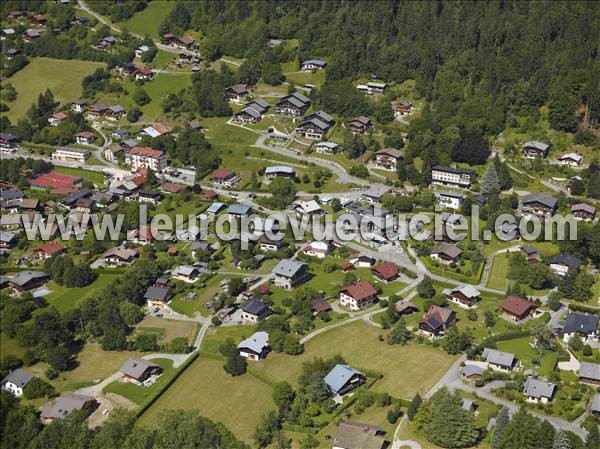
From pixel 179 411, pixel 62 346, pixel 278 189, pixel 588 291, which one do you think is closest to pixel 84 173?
pixel 278 189

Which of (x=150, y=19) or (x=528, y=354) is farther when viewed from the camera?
(x=150, y=19)

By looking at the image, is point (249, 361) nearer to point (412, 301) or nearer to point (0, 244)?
point (412, 301)

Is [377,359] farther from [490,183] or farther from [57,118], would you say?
[57,118]

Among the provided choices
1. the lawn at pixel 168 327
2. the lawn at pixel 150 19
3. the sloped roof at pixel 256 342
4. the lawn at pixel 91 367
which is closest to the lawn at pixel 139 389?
the lawn at pixel 91 367

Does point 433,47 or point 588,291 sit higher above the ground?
point 433,47

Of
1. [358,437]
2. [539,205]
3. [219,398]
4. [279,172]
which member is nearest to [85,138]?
[279,172]

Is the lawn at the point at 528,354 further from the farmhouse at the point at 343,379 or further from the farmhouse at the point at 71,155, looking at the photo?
the farmhouse at the point at 71,155
